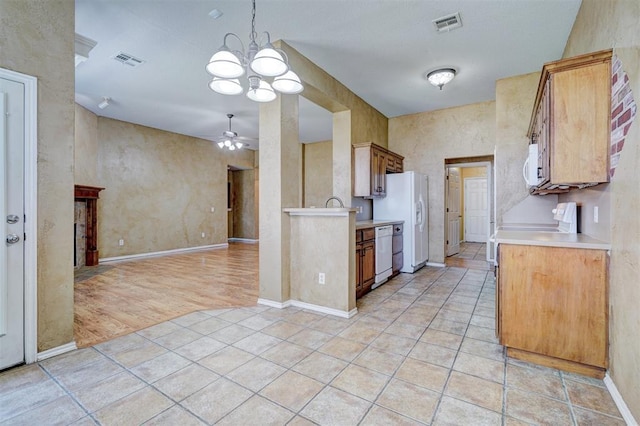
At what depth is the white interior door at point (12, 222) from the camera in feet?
6.59

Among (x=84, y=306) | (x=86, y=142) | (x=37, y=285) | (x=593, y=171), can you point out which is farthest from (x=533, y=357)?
(x=86, y=142)

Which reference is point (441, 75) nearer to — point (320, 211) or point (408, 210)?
point (408, 210)

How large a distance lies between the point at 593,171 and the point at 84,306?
4.89 metres

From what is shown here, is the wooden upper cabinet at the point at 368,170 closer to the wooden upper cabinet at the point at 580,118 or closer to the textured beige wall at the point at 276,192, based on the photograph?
the textured beige wall at the point at 276,192

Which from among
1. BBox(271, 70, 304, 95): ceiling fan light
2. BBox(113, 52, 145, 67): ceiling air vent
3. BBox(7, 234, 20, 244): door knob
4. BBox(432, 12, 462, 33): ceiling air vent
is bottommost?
BBox(7, 234, 20, 244): door knob

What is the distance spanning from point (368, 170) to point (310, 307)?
7.86ft

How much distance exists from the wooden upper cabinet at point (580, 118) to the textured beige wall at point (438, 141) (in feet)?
11.2

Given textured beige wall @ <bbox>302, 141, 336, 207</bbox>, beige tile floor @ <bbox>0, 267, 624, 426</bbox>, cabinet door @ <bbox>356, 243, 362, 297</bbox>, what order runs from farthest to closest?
1. textured beige wall @ <bbox>302, 141, 336, 207</bbox>
2. cabinet door @ <bbox>356, 243, 362, 297</bbox>
3. beige tile floor @ <bbox>0, 267, 624, 426</bbox>

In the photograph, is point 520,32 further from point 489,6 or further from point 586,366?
point 586,366

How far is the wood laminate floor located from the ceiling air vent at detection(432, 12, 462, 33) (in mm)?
3613

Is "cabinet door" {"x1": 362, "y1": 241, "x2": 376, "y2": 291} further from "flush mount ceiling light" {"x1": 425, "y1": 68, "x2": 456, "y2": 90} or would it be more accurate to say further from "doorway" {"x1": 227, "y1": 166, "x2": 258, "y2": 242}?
"doorway" {"x1": 227, "y1": 166, "x2": 258, "y2": 242}

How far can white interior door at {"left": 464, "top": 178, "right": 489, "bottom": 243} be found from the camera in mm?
9289

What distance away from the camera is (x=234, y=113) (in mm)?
5848

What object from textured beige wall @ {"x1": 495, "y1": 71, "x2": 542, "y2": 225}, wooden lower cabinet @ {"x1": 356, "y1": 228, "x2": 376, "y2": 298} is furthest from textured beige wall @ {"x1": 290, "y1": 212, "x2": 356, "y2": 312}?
textured beige wall @ {"x1": 495, "y1": 71, "x2": 542, "y2": 225}
